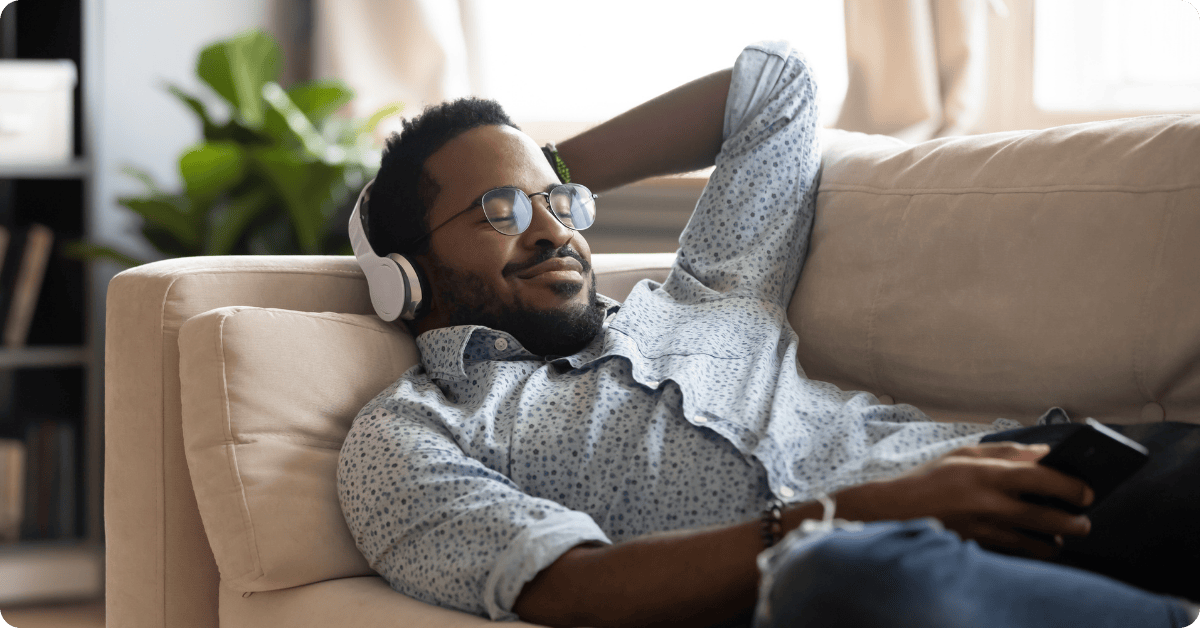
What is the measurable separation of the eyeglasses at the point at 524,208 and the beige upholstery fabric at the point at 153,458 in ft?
1.09

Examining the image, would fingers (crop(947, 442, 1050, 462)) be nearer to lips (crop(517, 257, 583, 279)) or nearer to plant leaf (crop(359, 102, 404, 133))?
lips (crop(517, 257, 583, 279))

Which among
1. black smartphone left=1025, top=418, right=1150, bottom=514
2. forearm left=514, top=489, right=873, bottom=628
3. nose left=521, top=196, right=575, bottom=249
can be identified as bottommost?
forearm left=514, top=489, right=873, bottom=628

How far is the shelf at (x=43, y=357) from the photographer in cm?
234

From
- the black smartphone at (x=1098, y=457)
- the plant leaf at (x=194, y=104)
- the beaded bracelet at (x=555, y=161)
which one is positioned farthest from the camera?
the plant leaf at (x=194, y=104)

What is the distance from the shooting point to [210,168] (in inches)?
89.5

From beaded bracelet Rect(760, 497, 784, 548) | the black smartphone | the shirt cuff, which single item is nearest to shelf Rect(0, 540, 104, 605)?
the shirt cuff

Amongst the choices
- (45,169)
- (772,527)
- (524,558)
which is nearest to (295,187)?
(45,169)

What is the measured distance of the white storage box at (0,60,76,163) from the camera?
89.2 inches

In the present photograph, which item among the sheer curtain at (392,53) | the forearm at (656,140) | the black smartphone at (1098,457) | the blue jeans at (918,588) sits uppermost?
the sheer curtain at (392,53)

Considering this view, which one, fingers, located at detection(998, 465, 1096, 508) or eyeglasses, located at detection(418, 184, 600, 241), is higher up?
eyeglasses, located at detection(418, 184, 600, 241)

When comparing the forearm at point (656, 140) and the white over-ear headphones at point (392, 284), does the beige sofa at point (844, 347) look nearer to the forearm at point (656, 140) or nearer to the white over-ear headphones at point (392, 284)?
the white over-ear headphones at point (392, 284)

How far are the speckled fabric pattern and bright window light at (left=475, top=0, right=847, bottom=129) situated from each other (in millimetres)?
1190

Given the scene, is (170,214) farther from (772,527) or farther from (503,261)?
(772,527)

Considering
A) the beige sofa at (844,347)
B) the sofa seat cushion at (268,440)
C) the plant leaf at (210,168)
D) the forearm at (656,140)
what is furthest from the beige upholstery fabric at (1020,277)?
the plant leaf at (210,168)
